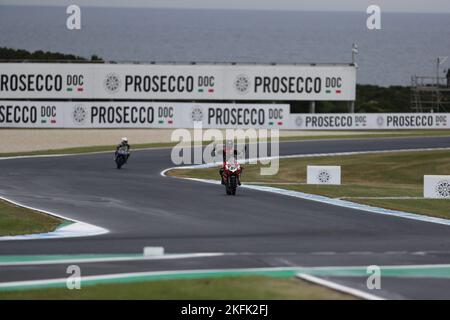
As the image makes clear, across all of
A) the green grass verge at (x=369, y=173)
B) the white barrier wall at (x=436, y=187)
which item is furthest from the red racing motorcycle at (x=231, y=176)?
the white barrier wall at (x=436, y=187)

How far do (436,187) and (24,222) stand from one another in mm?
13095

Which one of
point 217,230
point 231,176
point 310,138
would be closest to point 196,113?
point 310,138

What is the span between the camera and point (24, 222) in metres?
19.1

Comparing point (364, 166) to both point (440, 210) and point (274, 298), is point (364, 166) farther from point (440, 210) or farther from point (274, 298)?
point (274, 298)

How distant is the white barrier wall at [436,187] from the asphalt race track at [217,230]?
440 cm

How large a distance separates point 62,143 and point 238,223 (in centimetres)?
3212

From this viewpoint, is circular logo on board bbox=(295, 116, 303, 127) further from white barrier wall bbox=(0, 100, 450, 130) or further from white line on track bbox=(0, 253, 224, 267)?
white line on track bbox=(0, 253, 224, 267)

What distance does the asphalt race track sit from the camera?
557 inches

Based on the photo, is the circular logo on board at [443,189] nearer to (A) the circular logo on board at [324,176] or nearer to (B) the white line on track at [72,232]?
(A) the circular logo on board at [324,176]

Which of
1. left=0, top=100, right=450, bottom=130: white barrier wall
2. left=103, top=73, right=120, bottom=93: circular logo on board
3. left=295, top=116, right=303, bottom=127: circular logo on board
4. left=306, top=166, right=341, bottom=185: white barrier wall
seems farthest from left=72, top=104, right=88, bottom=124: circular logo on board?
left=306, top=166, right=341, bottom=185: white barrier wall

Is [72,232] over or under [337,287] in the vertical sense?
under

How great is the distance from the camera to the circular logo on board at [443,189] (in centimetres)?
2845

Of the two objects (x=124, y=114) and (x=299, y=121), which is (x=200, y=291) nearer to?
(x=124, y=114)

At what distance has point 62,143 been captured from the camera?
50.8 m
